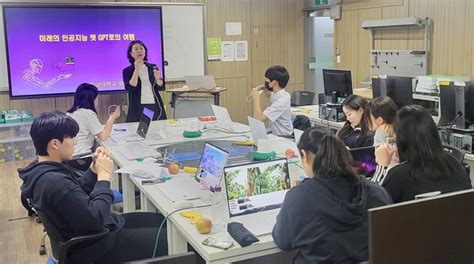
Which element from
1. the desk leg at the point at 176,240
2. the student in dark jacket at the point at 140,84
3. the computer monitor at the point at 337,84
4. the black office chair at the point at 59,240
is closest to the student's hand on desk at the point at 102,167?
the black office chair at the point at 59,240

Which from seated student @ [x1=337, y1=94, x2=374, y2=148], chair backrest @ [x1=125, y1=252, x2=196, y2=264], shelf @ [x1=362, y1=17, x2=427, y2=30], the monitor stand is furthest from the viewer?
shelf @ [x1=362, y1=17, x2=427, y2=30]

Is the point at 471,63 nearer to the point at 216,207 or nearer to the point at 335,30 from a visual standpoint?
the point at 335,30

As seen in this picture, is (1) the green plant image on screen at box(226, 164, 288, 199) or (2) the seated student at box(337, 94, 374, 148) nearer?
(1) the green plant image on screen at box(226, 164, 288, 199)

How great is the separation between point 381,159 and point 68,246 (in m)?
1.66

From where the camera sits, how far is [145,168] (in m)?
3.39

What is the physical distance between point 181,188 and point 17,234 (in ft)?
6.46

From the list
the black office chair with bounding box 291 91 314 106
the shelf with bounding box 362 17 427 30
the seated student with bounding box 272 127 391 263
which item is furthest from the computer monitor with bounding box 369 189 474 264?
the black office chair with bounding box 291 91 314 106

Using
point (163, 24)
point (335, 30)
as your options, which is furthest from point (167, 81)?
point (335, 30)

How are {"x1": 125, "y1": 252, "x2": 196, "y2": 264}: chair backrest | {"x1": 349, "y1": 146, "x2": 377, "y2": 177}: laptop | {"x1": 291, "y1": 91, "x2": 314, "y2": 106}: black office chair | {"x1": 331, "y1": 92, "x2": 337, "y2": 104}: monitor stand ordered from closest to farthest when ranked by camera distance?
{"x1": 125, "y1": 252, "x2": 196, "y2": 264}: chair backrest
{"x1": 349, "y1": 146, "x2": 377, "y2": 177}: laptop
{"x1": 331, "y1": 92, "x2": 337, "y2": 104}: monitor stand
{"x1": 291, "y1": 91, "x2": 314, "y2": 106}: black office chair

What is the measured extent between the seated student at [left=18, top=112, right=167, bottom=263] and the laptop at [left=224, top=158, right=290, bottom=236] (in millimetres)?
596

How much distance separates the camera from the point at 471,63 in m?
5.68

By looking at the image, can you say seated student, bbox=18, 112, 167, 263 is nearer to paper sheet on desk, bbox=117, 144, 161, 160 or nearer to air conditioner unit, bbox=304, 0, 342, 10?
paper sheet on desk, bbox=117, 144, 161, 160

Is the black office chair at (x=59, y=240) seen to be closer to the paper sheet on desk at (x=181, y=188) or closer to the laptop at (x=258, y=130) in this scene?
the paper sheet on desk at (x=181, y=188)

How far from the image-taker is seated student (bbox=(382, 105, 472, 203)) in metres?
2.30
